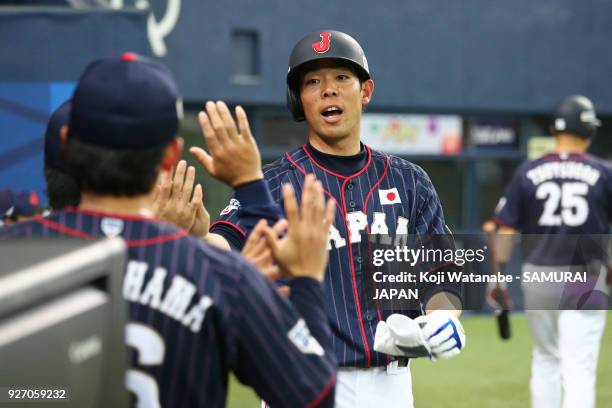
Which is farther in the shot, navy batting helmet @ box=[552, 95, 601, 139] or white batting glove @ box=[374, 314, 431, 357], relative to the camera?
navy batting helmet @ box=[552, 95, 601, 139]

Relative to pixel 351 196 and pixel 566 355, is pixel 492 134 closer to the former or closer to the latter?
pixel 566 355

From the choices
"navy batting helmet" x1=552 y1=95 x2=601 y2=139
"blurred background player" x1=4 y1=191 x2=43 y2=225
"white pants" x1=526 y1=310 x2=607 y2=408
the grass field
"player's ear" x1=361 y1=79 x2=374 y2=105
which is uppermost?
"player's ear" x1=361 y1=79 x2=374 y2=105

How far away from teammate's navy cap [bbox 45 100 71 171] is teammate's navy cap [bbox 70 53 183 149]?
856 mm

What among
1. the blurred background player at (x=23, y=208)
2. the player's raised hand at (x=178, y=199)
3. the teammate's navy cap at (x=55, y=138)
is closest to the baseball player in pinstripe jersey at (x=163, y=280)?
the teammate's navy cap at (x=55, y=138)

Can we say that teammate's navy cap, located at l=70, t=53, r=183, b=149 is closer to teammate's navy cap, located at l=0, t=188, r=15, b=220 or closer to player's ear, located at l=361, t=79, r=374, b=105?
player's ear, located at l=361, t=79, r=374, b=105

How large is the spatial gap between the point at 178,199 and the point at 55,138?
0.47 metres

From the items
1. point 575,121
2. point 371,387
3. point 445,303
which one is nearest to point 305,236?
point 445,303

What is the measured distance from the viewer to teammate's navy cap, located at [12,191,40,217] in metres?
7.30

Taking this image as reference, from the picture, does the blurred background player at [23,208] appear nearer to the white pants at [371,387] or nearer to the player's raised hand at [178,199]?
the white pants at [371,387]

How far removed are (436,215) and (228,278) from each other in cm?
200

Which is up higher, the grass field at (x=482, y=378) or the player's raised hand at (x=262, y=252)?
the player's raised hand at (x=262, y=252)

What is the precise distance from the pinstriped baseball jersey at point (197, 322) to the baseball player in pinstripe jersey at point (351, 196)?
1.46 metres

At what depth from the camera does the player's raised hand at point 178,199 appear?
10.5 feet

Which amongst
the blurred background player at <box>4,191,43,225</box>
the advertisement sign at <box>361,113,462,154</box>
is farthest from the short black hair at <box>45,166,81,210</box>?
the advertisement sign at <box>361,113,462,154</box>
